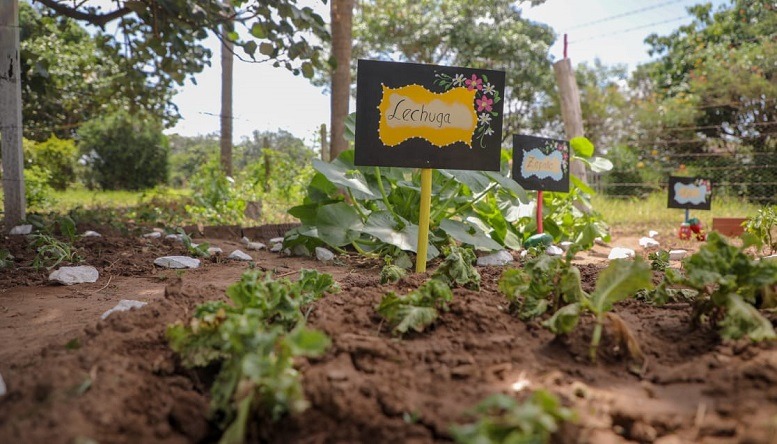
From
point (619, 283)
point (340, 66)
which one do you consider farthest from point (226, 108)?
point (619, 283)

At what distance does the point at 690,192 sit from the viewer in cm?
579

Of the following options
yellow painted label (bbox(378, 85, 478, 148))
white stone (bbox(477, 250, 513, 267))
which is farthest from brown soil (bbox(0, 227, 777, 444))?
white stone (bbox(477, 250, 513, 267))

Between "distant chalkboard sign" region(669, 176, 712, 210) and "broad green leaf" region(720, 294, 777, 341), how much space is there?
5.00 m

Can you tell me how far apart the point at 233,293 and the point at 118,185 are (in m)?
14.0

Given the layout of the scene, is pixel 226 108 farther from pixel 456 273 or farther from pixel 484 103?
pixel 456 273

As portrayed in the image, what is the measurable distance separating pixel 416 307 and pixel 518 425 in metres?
0.62

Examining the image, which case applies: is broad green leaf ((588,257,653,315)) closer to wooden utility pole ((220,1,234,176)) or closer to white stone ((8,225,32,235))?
white stone ((8,225,32,235))

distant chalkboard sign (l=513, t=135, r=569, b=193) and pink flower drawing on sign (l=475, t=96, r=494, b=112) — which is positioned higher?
pink flower drawing on sign (l=475, t=96, r=494, b=112)

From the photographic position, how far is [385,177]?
341cm

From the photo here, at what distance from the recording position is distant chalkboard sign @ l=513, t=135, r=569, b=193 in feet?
13.8

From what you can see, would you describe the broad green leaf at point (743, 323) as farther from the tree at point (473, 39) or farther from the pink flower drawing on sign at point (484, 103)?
the tree at point (473, 39)

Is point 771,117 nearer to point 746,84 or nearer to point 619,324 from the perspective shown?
point 746,84

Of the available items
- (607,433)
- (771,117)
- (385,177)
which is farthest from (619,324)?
(771,117)

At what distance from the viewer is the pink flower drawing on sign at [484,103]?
8.43ft
